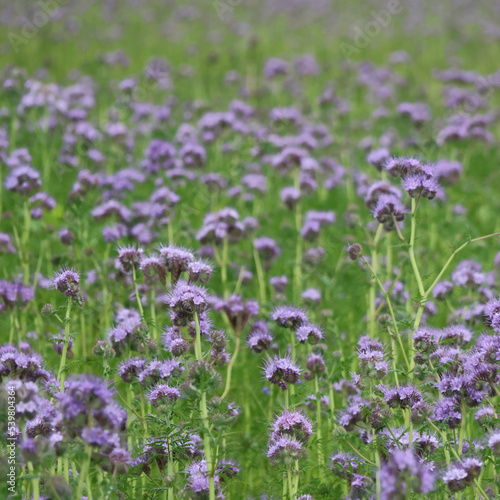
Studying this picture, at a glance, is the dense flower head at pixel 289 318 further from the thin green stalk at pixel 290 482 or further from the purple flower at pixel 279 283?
the purple flower at pixel 279 283

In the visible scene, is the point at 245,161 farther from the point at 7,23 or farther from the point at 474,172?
the point at 7,23

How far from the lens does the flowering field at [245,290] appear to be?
109 inches

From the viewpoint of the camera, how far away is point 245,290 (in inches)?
233

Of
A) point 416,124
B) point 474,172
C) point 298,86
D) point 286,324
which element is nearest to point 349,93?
point 298,86

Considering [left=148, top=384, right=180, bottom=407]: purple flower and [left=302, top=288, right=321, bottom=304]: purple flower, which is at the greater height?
[left=302, top=288, right=321, bottom=304]: purple flower

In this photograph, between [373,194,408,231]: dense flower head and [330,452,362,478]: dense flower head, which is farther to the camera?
[373,194,408,231]: dense flower head

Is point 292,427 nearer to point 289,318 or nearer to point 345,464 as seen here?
point 345,464

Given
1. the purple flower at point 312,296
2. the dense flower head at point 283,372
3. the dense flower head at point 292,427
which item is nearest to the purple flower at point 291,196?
the purple flower at point 312,296

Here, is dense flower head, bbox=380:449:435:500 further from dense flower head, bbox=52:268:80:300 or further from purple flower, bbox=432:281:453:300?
purple flower, bbox=432:281:453:300

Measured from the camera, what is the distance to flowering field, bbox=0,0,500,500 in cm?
277

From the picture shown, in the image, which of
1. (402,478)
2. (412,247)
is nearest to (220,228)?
(412,247)

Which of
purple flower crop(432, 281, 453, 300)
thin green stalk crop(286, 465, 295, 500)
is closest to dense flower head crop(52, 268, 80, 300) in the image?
thin green stalk crop(286, 465, 295, 500)

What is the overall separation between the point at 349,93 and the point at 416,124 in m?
3.92

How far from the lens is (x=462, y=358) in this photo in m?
3.09
